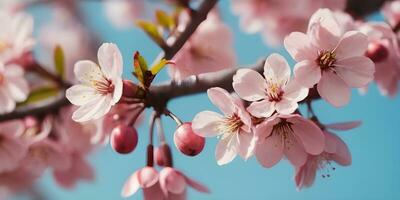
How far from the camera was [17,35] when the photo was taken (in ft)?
7.47

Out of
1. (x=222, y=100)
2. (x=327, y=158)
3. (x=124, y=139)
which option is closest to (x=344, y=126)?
(x=327, y=158)

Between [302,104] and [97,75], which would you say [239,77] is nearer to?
[302,104]

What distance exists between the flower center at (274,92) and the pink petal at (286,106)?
19 millimetres

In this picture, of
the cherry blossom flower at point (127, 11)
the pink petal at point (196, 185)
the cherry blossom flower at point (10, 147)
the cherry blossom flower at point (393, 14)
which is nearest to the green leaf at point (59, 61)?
the cherry blossom flower at point (10, 147)

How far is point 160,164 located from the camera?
1.73 m

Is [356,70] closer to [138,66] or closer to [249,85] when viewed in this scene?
[249,85]

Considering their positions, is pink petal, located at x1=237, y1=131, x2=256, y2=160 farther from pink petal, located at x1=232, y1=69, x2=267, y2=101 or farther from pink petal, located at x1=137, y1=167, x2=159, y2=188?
pink petal, located at x1=137, y1=167, x2=159, y2=188

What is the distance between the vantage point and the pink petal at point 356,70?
1416mm

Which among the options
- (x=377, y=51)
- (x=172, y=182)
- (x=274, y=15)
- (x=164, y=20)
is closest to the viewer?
(x=172, y=182)

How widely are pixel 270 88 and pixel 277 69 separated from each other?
49mm

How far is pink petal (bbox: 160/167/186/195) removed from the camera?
5.09 feet

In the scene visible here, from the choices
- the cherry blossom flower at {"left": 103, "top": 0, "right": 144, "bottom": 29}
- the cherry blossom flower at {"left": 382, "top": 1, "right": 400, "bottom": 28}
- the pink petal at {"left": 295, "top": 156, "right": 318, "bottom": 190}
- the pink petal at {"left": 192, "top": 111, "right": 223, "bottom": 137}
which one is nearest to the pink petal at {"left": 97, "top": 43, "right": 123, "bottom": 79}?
the pink petal at {"left": 192, "top": 111, "right": 223, "bottom": 137}

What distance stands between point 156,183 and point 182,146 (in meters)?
0.22

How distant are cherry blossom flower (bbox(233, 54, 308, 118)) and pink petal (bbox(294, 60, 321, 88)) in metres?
0.02
